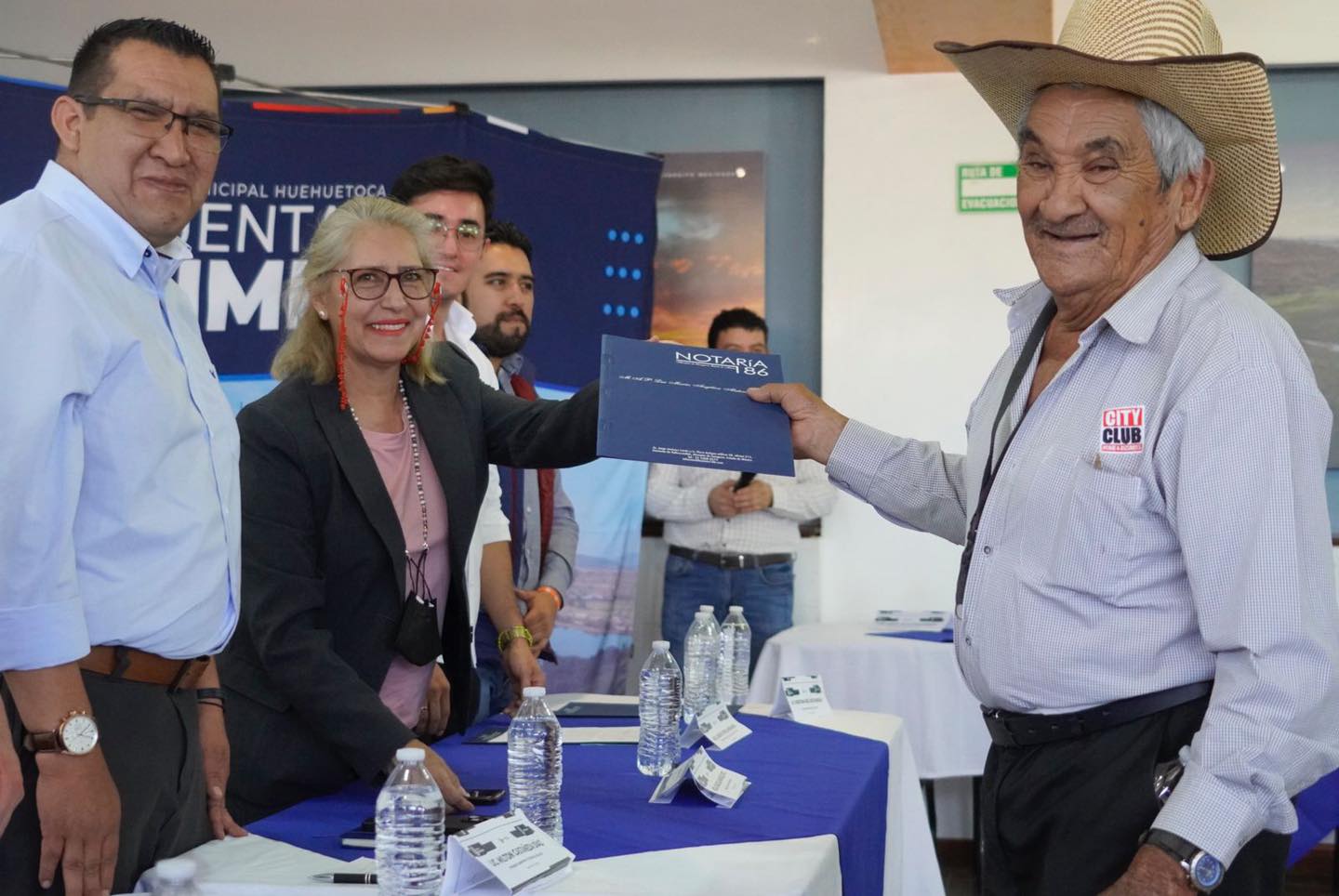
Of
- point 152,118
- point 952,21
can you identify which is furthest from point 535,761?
point 952,21

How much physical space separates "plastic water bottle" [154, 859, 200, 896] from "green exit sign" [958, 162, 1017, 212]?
525 cm

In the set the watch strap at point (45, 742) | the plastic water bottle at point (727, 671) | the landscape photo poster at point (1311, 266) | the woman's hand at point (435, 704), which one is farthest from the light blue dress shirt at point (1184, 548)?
the landscape photo poster at point (1311, 266)

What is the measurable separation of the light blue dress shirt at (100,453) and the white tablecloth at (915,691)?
3133mm

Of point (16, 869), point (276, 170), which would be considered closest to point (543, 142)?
point (276, 170)

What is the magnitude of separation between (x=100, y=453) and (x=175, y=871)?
528 mm

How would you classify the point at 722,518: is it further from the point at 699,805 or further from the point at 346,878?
the point at 346,878

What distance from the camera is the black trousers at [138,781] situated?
1.61 metres

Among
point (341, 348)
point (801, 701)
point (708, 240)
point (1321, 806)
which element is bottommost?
point (1321, 806)

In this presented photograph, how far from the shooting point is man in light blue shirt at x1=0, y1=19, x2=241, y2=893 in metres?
1.60

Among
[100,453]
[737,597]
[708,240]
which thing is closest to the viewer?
[100,453]

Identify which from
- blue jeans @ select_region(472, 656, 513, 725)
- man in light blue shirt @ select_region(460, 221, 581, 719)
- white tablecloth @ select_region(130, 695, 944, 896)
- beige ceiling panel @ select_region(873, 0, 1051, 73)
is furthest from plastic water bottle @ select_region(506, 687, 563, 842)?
beige ceiling panel @ select_region(873, 0, 1051, 73)

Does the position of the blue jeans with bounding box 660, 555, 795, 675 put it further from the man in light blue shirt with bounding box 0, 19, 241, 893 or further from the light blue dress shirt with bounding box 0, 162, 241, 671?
the light blue dress shirt with bounding box 0, 162, 241, 671

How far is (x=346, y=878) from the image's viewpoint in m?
1.69

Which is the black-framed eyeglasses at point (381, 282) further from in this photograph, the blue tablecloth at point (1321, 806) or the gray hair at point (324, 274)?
the blue tablecloth at point (1321, 806)
